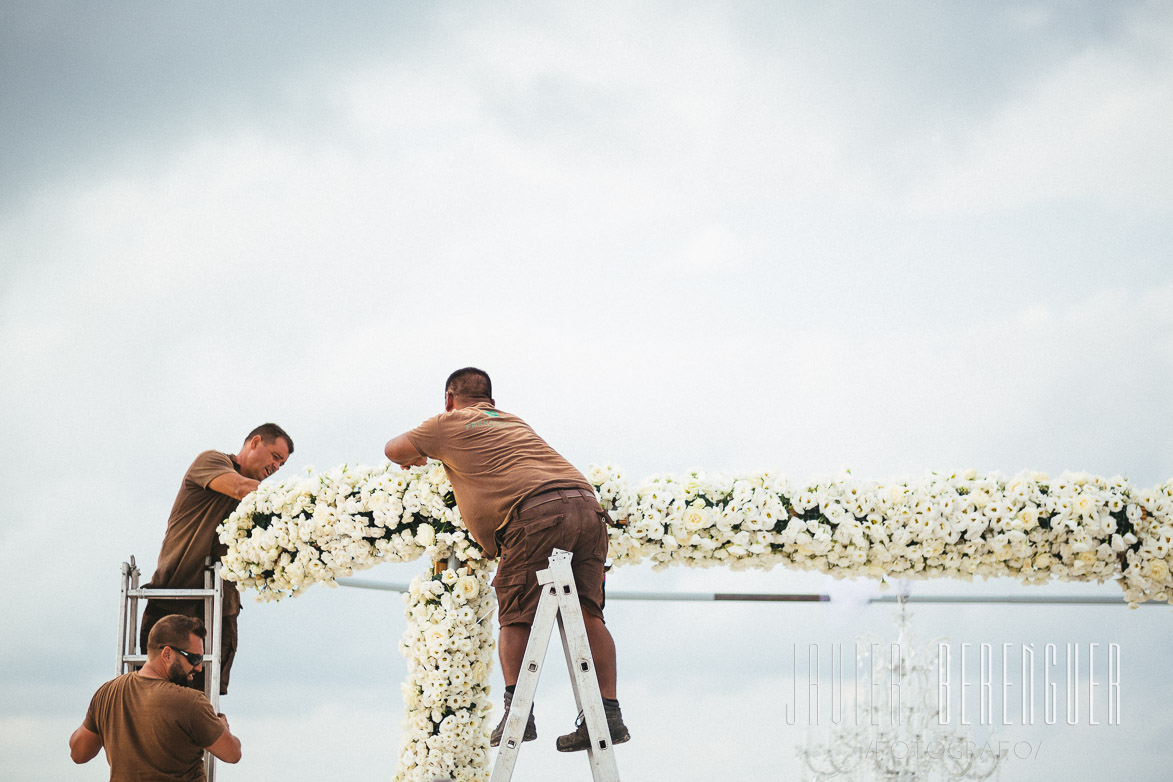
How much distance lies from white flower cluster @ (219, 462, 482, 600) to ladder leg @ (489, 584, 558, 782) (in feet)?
3.36

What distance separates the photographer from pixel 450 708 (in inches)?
164

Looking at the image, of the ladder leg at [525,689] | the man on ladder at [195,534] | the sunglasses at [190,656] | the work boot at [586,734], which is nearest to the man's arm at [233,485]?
the man on ladder at [195,534]

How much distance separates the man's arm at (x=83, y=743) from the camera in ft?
12.1

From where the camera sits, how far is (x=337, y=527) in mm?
4289

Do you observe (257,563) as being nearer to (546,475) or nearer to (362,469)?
(362,469)

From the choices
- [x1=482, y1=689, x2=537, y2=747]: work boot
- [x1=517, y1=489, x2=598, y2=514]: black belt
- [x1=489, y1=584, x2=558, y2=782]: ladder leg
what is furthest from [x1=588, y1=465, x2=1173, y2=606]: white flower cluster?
[x1=489, y1=584, x2=558, y2=782]: ladder leg

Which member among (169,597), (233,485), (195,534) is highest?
(233,485)

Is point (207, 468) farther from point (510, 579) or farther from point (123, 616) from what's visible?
point (510, 579)

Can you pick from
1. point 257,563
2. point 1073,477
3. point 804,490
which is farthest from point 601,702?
point 1073,477

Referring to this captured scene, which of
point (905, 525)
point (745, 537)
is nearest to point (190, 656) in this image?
point (745, 537)

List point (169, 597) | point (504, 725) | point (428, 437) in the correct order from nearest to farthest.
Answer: point (504, 725) → point (428, 437) → point (169, 597)

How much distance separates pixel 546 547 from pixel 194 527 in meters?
2.11

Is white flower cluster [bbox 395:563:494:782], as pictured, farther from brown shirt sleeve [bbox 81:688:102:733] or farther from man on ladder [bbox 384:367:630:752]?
brown shirt sleeve [bbox 81:688:102:733]

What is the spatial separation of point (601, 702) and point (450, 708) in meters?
1.20
